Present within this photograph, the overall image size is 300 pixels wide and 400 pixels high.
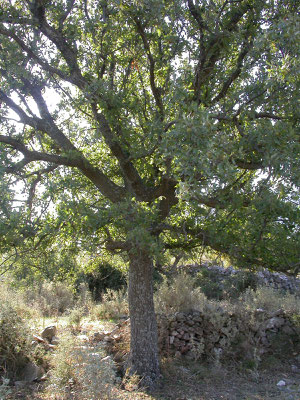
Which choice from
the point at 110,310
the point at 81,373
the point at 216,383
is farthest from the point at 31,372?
the point at 110,310

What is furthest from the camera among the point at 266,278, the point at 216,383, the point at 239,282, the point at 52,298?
the point at 266,278

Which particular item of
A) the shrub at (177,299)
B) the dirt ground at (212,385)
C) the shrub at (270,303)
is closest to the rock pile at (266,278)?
the shrub at (270,303)

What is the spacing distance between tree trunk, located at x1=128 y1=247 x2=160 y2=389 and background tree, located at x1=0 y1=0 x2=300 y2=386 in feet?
0.06

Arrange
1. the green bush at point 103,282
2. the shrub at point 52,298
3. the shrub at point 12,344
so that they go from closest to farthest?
the shrub at point 12,344
the shrub at point 52,298
the green bush at point 103,282

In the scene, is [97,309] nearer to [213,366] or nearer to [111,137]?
[213,366]

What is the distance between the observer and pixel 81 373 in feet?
17.1

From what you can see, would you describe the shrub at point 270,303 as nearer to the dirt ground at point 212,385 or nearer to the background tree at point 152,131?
the dirt ground at point 212,385

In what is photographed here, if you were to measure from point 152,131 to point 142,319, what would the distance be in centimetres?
331

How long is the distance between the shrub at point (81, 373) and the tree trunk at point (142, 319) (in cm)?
104

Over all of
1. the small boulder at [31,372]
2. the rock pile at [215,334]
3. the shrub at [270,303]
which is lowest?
the small boulder at [31,372]

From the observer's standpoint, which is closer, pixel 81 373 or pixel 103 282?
pixel 81 373

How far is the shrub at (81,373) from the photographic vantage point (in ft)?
16.3

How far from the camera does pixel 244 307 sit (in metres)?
9.95

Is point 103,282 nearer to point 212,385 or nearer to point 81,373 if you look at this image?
point 212,385
